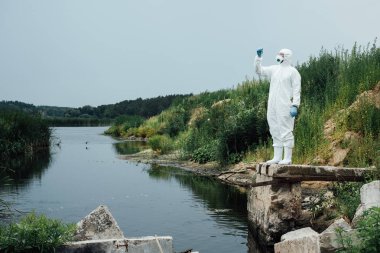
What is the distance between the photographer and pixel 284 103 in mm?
9648

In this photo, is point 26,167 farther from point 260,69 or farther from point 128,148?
point 260,69

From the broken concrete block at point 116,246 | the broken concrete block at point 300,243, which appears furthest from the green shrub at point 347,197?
the broken concrete block at point 116,246

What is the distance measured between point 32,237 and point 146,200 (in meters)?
8.61

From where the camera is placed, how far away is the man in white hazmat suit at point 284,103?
965cm

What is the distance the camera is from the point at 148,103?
80.2 metres

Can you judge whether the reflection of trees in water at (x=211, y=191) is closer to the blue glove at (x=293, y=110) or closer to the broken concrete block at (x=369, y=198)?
the blue glove at (x=293, y=110)

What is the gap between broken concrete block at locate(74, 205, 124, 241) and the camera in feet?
23.9

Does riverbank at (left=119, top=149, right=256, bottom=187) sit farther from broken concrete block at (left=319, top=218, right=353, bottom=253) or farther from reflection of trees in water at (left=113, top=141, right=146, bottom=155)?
broken concrete block at (left=319, top=218, right=353, bottom=253)

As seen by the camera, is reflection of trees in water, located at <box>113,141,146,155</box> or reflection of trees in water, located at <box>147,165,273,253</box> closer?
reflection of trees in water, located at <box>147,165,273,253</box>

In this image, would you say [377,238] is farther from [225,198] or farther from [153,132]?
[153,132]

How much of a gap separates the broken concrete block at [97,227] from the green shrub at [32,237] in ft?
2.73

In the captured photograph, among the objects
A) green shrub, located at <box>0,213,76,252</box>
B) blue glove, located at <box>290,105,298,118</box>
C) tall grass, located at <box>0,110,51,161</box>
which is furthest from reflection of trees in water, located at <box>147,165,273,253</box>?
tall grass, located at <box>0,110,51,161</box>

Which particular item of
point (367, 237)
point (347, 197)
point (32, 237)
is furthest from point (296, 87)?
point (32, 237)

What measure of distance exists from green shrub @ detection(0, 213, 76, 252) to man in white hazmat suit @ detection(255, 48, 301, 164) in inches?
185
